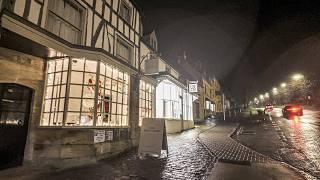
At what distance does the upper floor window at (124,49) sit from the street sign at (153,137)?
494 cm

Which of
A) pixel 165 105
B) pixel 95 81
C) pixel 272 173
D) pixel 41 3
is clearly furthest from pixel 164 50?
pixel 272 173

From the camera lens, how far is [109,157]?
9.25 metres

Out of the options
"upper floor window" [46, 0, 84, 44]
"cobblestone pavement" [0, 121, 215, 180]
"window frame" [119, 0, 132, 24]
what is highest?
"window frame" [119, 0, 132, 24]

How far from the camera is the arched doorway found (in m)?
7.61

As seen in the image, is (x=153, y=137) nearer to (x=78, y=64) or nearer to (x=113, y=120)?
(x=113, y=120)

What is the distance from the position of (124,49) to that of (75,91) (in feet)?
16.8

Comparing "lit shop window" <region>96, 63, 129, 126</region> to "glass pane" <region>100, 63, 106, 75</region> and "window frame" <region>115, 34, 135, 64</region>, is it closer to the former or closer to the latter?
"glass pane" <region>100, 63, 106, 75</region>

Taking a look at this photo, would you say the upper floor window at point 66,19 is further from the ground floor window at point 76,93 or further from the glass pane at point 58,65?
the ground floor window at point 76,93

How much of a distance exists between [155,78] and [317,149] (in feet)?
35.0

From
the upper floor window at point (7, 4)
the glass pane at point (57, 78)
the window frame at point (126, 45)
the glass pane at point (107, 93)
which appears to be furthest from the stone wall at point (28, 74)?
the window frame at point (126, 45)

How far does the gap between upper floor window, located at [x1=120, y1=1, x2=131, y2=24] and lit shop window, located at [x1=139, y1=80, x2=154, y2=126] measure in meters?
4.32

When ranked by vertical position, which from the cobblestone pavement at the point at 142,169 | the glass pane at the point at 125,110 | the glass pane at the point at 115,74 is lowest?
the cobblestone pavement at the point at 142,169

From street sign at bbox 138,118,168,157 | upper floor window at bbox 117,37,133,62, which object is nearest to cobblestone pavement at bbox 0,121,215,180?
street sign at bbox 138,118,168,157

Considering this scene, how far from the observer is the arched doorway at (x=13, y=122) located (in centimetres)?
761
